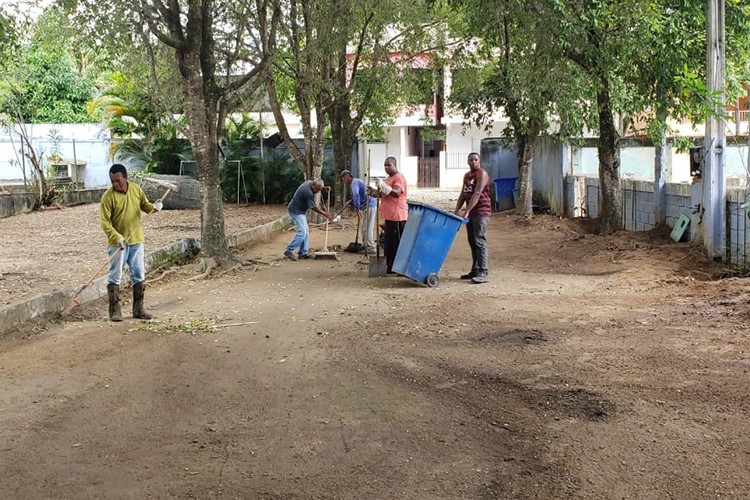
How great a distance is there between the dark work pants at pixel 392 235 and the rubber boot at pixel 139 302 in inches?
154

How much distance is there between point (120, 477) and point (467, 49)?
1917 cm

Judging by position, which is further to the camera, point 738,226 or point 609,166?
point 609,166

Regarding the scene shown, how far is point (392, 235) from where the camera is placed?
11.9 metres

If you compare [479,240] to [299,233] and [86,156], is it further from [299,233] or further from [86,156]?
[86,156]

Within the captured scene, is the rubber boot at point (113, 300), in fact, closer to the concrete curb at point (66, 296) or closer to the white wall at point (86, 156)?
the concrete curb at point (66, 296)

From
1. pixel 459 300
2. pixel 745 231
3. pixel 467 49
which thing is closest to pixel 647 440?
pixel 459 300

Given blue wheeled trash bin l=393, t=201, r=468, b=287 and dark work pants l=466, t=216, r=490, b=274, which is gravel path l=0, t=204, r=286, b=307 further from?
dark work pants l=466, t=216, r=490, b=274

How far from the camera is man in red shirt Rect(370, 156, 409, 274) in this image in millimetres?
11805

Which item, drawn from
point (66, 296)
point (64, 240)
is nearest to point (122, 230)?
point (66, 296)

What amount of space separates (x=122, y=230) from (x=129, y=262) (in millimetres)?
375

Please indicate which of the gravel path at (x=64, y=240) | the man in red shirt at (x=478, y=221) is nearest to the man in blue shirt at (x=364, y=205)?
the man in red shirt at (x=478, y=221)

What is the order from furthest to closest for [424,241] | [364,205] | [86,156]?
[86,156] → [364,205] → [424,241]

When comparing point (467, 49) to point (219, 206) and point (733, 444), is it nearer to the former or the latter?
point (219, 206)

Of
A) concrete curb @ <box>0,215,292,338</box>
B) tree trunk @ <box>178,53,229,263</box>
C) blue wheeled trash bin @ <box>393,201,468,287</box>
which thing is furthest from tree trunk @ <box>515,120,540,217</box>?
blue wheeled trash bin @ <box>393,201,468,287</box>
